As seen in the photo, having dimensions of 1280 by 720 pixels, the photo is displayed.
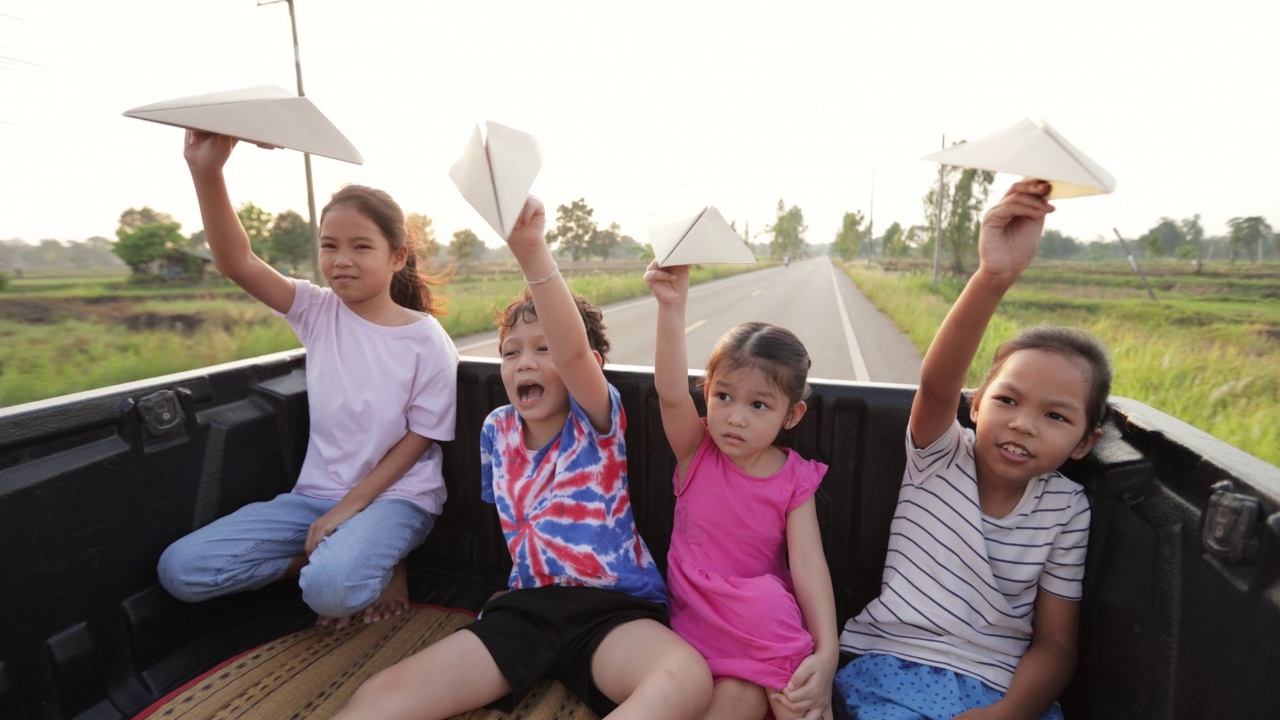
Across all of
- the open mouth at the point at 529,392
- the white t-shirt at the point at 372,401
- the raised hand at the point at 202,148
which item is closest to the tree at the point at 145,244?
the white t-shirt at the point at 372,401

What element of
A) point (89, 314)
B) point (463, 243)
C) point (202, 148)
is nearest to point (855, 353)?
point (202, 148)

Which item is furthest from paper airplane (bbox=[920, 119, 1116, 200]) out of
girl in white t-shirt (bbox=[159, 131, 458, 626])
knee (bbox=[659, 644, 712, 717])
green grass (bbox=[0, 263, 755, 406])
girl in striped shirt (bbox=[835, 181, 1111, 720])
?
green grass (bbox=[0, 263, 755, 406])

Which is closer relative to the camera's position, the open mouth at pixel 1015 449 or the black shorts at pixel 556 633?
the open mouth at pixel 1015 449

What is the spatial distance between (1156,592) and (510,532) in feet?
4.82

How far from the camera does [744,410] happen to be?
5.11ft

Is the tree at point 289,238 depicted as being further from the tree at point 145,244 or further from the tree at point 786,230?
the tree at point 786,230

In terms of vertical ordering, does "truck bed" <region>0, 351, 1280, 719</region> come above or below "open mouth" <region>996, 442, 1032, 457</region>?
below

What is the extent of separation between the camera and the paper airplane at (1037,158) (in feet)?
3.50

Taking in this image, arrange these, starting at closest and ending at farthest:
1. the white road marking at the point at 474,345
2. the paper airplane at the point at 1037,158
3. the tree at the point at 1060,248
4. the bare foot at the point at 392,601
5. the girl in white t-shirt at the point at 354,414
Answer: the paper airplane at the point at 1037,158
the girl in white t-shirt at the point at 354,414
the bare foot at the point at 392,601
the white road marking at the point at 474,345
the tree at the point at 1060,248

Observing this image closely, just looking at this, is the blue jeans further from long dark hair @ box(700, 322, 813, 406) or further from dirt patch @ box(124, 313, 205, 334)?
dirt patch @ box(124, 313, 205, 334)

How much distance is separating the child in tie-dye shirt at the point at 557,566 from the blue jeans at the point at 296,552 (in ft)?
1.07

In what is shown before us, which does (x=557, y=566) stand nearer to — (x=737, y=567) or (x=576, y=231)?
(x=737, y=567)

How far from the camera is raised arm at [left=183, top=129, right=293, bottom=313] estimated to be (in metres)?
1.66

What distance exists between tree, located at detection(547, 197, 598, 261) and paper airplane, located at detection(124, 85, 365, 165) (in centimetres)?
3466
